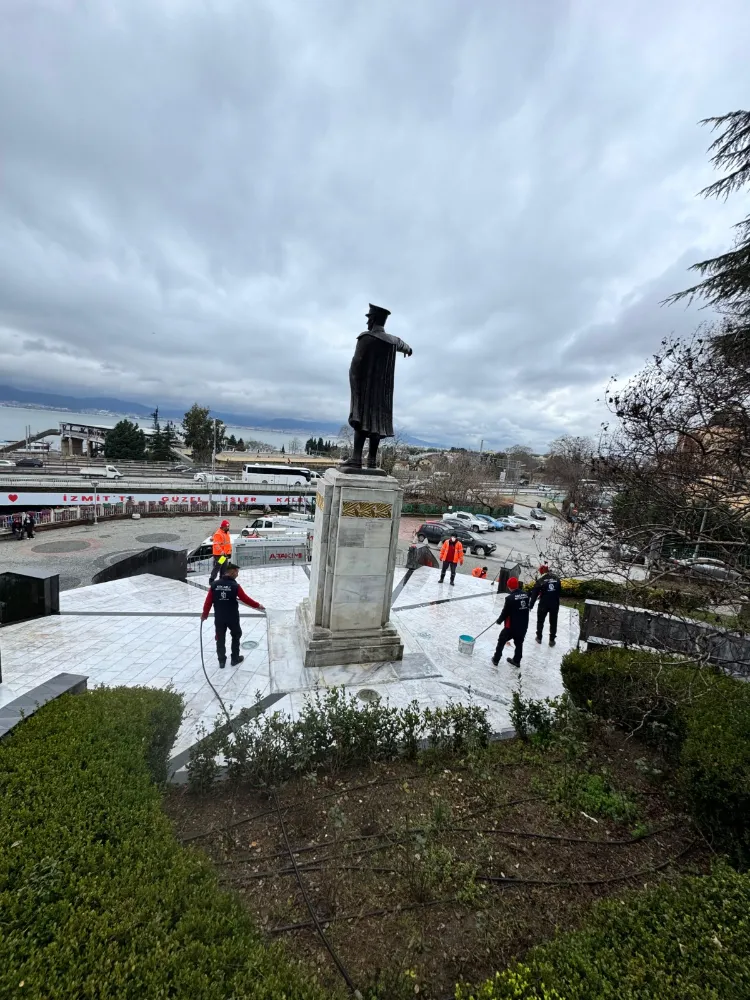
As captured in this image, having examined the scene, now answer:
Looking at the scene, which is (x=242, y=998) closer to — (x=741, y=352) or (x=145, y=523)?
(x=741, y=352)

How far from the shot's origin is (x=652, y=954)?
6.95 ft

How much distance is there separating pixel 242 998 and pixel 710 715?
4.71 metres

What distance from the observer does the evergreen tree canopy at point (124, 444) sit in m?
52.8

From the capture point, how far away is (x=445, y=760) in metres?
4.59

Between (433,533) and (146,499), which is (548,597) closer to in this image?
(433,533)

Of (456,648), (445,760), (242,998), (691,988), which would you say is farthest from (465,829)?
(456,648)

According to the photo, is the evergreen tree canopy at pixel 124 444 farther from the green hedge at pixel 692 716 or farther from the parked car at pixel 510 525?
the green hedge at pixel 692 716

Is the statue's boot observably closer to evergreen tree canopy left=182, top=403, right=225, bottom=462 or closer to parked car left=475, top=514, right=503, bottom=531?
parked car left=475, top=514, right=503, bottom=531

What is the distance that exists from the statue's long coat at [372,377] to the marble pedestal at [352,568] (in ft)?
3.42

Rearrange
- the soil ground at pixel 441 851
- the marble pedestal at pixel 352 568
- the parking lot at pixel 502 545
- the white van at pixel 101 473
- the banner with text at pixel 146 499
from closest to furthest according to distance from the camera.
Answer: the soil ground at pixel 441 851 < the marble pedestal at pixel 352 568 < the parking lot at pixel 502 545 < the banner with text at pixel 146 499 < the white van at pixel 101 473

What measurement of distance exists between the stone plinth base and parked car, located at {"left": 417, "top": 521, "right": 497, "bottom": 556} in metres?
17.6

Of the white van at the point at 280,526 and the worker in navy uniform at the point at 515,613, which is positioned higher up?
the worker in navy uniform at the point at 515,613

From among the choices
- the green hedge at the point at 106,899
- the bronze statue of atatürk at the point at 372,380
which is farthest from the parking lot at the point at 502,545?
the green hedge at the point at 106,899

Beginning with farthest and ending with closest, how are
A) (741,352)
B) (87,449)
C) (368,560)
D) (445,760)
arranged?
(87,449) → (741,352) → (368,560) → (445,760)
